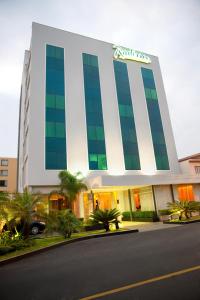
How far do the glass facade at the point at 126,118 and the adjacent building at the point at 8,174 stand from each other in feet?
163

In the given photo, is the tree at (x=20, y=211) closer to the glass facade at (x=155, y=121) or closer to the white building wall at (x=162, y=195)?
the white building wall at (x=162, y=195)

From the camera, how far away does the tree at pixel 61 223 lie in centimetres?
1317

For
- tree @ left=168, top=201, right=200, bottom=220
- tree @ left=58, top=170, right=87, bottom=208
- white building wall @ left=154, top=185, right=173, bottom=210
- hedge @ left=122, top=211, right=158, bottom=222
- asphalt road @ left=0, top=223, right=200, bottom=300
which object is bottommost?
asphalt road @ left=0, top=223, right=200, bottom=300

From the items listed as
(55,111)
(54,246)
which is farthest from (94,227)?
(55,111)

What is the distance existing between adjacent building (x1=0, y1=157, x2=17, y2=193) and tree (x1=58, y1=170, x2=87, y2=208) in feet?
163

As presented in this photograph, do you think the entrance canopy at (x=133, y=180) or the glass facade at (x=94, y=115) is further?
the glass facade at (x=94, y=115)

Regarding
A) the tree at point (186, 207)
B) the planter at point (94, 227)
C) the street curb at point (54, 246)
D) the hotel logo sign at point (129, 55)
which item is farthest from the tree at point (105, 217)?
the hotel logo sign at point (129, 55)

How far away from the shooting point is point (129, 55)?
3544 centimetres

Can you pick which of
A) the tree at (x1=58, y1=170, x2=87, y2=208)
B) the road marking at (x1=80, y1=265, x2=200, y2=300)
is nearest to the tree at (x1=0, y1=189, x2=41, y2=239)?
the road marking at (x1=80, y1=265, x2=200, y2=300)

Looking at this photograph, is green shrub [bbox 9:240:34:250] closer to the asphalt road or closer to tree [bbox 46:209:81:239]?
tree [bbox 46:209:81:239]

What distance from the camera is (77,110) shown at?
2838cm

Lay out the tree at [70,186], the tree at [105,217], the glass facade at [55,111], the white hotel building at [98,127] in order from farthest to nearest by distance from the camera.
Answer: the glass facade at [55,111], the white hotel building at [98,127], the tree at [70,186], the tree at [105,217]

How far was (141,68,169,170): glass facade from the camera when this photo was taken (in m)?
30.6

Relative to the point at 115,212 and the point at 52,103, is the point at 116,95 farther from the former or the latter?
the point at 115,212
